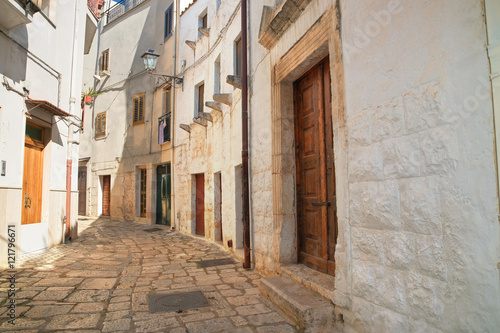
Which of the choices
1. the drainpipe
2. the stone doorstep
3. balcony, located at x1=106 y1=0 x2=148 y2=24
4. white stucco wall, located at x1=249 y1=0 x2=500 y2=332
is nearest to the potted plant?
balcony, located at x1=106 y1=0 x2=148 y2=24

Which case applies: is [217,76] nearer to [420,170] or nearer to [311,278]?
[311,278]

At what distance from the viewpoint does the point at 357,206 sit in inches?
106

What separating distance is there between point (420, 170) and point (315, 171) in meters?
1.85

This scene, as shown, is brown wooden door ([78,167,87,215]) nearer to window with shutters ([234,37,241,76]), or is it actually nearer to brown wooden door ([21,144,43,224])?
brown wooden door ([21,144,43,224])

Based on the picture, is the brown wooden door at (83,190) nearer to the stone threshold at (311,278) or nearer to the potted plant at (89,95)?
the potted plant at (89,95)

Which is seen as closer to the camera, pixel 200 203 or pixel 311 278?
pixel 311 278

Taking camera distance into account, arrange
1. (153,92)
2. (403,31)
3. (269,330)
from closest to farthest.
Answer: (403,31) → (269,330) → (153,92)

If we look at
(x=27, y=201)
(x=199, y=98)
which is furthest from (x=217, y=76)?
(x=27, y=201)

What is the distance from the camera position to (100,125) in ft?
53.3

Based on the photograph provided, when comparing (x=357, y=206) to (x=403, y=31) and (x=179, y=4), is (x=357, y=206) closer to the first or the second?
(x=403, y=31)

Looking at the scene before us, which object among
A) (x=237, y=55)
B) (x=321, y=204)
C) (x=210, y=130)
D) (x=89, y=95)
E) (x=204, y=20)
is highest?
(x=204, y=20)

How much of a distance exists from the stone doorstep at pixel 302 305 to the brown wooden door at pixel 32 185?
5.44 metres

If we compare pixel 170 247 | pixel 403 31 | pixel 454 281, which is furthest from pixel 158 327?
pixel 170 247

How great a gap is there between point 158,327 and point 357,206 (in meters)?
2.19
